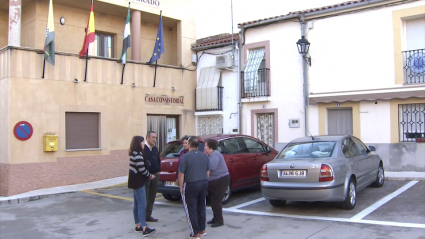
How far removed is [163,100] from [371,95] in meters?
7.66

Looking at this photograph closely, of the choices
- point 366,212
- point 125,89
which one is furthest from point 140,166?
point 125,89

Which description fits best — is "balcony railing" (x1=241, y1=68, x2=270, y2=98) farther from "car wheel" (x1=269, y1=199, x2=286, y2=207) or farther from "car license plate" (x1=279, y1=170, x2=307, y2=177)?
"car license plate" (x1=279, y1=170, x2=307, y2=177)

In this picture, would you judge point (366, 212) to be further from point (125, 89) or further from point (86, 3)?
point (86, 3)

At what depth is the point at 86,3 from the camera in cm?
1455

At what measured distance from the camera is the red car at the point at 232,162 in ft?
29.6

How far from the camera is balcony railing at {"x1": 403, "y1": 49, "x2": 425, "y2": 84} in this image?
1188cm

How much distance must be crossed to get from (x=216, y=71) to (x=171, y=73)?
1.86 meters

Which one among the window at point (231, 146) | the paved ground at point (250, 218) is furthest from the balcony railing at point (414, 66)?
the window at point (231, 146)

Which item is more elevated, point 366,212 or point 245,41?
point 245,41

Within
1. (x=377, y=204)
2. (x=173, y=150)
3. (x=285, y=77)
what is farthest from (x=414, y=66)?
(x=173, y=150)

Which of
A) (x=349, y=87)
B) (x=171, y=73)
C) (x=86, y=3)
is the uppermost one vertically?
(x=86, y=3)

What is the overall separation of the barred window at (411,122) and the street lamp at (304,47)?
3368 millimetres

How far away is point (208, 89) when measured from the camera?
16.3 metres

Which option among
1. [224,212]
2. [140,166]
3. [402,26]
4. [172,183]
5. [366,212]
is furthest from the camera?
[402,26]
